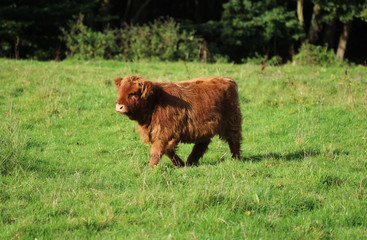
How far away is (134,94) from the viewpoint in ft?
20.8

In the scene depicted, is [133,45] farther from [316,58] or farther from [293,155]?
[293,155]

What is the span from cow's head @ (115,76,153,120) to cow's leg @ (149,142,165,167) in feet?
1.89

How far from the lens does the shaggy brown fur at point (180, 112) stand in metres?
6.36

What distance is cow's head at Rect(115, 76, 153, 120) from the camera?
625 centimetres

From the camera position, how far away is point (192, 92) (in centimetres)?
696

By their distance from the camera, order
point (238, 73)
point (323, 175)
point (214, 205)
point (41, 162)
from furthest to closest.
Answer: point (238, 73)
point (41, 162)
point (323, 175)
point (214, 205)

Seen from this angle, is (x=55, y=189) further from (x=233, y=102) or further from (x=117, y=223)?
(x=233, y=102)

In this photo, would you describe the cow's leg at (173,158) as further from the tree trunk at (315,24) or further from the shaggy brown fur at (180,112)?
the tree trunk at (315,24)

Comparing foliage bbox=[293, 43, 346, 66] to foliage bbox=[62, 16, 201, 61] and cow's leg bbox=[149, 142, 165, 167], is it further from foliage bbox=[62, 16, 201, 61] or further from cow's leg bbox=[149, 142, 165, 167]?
cow's leg bbox=[149, 142, 165, 167]

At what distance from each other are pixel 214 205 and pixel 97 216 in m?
1.31

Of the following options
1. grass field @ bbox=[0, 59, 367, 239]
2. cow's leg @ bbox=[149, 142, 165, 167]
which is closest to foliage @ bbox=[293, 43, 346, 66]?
grass field @ bbox=[0, 59, 367, 239]

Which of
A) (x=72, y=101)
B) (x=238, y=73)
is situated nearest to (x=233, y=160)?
(x=72, y=101)

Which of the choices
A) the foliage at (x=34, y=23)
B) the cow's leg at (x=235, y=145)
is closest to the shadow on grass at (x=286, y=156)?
the cow's leg at (x=235, y=145)

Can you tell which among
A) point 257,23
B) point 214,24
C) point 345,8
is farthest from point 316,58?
point 214,24
